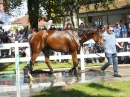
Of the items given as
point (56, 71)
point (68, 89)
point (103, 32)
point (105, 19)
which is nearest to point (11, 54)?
point (56, 71)

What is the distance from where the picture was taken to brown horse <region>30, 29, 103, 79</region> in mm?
13594

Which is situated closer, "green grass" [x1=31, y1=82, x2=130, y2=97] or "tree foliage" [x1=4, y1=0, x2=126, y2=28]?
"green grass" [x1=31, y1=82, x2=130, y2=97]

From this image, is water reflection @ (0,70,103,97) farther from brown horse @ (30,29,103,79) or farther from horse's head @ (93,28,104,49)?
horse's head @ (93,28,104,49)

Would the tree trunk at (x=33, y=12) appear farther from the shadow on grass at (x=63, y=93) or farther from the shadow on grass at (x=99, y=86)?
the shadow on grass at (x=63, y=93)

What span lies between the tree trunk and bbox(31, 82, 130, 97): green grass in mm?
20383

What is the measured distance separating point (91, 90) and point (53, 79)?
3218 millimetres

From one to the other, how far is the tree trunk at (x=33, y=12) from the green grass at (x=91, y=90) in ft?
66.9

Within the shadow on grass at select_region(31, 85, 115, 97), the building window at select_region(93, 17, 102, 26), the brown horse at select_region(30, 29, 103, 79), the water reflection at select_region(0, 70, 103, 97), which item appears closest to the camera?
the shadow on grass at select_region(31, 85, 115, 97)

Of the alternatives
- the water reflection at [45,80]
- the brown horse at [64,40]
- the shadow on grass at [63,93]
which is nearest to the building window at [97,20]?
the water reflection at [45,80]

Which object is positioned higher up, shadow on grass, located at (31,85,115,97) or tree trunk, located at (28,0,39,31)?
tree trunk, located at (28,0,39,31)

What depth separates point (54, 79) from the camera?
13.3 m

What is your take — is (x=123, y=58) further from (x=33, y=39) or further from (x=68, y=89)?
(x=68, y=89)

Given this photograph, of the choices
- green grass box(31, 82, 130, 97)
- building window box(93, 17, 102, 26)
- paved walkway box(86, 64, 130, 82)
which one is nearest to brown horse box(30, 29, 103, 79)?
paved walkway box(86, 64, 130, 82)

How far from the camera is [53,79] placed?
43.6ft
